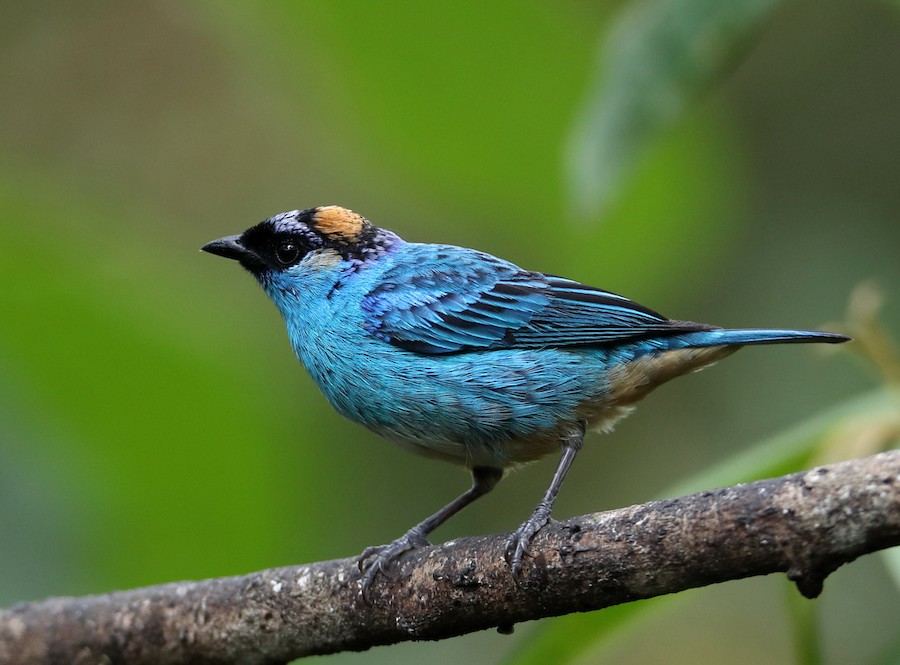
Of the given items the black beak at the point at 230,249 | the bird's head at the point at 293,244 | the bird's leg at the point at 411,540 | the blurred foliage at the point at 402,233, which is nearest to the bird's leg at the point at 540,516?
the blurred foliage at the point at 402,233

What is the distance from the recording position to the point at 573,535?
297 centimetres

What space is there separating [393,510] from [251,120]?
294 centimetres

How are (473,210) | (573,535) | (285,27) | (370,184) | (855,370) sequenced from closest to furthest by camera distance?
(573,535) < (285,27) < (473,210) < (370,184) < (855,370)

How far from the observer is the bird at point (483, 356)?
12.4 ft

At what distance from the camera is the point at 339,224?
456cm

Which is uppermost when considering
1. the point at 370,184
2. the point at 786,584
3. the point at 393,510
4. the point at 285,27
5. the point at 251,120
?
the point at 251,120

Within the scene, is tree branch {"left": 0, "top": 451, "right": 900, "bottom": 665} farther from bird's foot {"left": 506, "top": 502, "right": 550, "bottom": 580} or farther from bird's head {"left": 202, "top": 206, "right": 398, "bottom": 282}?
bird's head {"left": 202, "top": 206, "right": 398, "bottom": 282}

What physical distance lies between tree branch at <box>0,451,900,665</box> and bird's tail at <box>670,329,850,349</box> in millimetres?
824

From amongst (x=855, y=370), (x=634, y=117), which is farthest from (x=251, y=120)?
(x=634, y=117)

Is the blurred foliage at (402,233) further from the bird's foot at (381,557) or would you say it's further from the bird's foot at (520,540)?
the bird's foot at (381,557)

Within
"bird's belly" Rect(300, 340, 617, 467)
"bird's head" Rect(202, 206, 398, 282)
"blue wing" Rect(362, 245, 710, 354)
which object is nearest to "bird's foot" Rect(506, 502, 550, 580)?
"bird's belly" Rect(300, 340, 617, 467)

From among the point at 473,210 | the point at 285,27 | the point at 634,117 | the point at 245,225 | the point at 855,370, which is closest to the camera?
the point at 634,117

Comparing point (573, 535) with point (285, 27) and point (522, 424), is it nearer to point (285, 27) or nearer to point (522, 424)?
point (522, 424)

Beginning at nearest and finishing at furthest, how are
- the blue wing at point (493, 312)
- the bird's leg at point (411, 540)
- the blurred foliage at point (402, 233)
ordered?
1. the bird's leg at point (411, 540)
2. the blurred foliage at point (402, 233)
3. the blue wing at point (493, 312)
